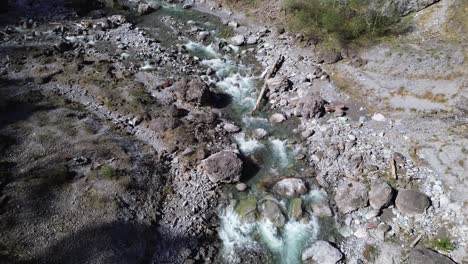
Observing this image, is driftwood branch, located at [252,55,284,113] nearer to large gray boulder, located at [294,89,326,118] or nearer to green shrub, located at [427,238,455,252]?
large gray boulder, located at [294,89,326,118]

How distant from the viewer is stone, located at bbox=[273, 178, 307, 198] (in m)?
17.8

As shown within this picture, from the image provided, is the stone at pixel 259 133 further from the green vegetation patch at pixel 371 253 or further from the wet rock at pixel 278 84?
the green vegetation patch at pixel 371 253

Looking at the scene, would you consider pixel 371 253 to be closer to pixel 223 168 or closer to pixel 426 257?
pixel 426 257

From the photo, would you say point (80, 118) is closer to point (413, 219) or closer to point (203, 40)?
point (203, 40)

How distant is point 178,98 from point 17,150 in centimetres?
916

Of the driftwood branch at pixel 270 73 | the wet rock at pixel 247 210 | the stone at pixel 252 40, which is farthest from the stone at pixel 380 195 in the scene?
the stone at pixel 252 40

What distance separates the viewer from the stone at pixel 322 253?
1518cm

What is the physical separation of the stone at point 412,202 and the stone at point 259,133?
7607 millimetres

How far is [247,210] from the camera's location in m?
17.0

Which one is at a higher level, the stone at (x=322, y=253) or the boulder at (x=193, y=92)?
the boulder at (x=193, y=92)

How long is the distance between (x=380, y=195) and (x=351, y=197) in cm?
125

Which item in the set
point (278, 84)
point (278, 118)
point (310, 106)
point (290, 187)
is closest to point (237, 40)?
point (278, 84)

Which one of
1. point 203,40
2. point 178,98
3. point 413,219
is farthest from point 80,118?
point 413,219

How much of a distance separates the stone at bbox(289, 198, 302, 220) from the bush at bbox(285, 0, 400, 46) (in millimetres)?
13650
